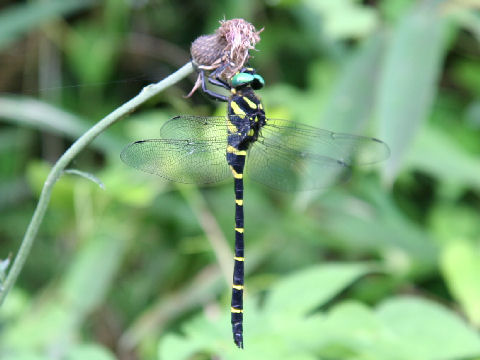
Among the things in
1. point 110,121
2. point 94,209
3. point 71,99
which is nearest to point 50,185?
point 110,121

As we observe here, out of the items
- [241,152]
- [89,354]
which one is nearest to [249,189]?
[241,152]

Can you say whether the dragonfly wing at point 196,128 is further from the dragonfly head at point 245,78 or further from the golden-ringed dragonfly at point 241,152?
the dragonfly head at point 245,78

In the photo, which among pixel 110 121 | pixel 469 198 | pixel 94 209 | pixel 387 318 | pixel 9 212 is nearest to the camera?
pixel 110 121

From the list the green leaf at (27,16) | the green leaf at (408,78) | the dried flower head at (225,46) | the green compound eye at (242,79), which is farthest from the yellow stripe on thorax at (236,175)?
the green leaf at (27,16)

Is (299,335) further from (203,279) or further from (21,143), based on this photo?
(21,143)

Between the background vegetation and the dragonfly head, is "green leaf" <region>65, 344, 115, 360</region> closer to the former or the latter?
the background vegetation

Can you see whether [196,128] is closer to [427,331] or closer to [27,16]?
[427,331]
